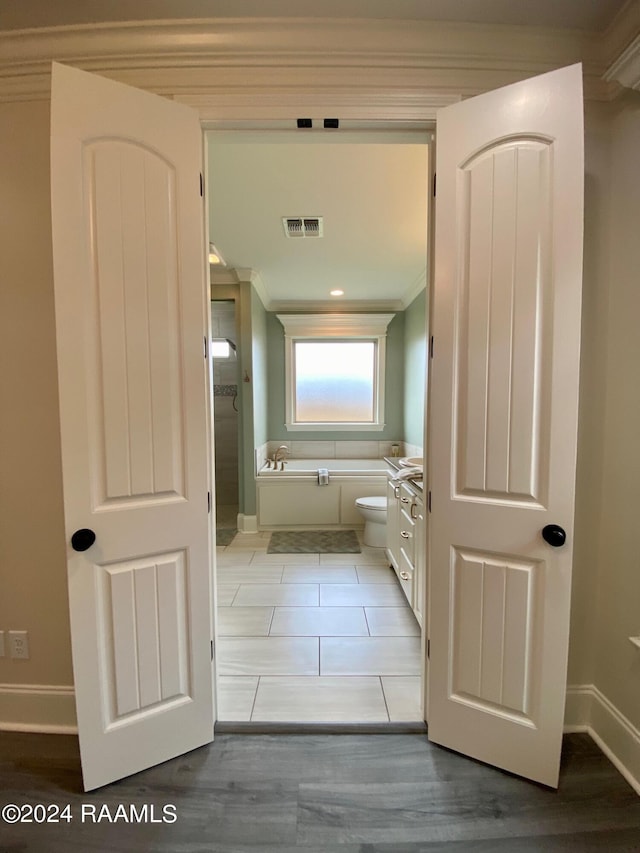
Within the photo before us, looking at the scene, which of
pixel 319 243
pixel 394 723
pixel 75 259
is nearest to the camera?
pixel 75 259

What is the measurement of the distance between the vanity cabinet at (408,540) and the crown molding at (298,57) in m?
1.82

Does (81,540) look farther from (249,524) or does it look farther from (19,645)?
(249,524)

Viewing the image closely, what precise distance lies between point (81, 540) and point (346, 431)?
3.67 meters

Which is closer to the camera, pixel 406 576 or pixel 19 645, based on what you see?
pixel 19 645

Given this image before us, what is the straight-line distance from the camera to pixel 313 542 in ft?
11.3

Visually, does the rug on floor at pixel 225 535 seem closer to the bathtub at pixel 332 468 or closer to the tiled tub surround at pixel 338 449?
the bathtub at pixel 332 468

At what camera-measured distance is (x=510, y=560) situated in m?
1.27

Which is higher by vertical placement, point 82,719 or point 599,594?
point 599,594

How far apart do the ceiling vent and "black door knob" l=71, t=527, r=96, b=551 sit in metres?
2.29

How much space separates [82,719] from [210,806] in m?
Result: 0.52

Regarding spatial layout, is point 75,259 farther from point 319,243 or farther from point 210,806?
point 319,243

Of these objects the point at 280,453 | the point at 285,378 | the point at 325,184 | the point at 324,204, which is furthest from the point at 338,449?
the point at 325,184

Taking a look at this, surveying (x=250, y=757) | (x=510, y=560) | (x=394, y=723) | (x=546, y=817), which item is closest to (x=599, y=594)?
(x=510, y=560)

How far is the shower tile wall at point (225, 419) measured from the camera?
4887 mm
